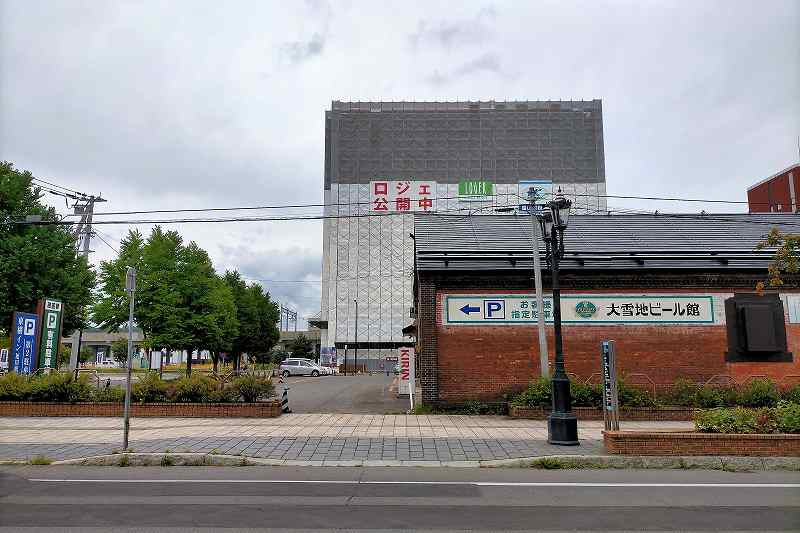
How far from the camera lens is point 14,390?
55.1 feet

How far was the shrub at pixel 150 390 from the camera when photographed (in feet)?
55.0

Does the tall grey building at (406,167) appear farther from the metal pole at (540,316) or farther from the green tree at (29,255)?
the metal pole at (540,316)

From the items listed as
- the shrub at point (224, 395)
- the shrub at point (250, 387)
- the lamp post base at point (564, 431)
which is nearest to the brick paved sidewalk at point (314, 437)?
the lamp post base at point (564, 431)

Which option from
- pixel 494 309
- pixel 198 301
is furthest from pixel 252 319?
pixel 494 309

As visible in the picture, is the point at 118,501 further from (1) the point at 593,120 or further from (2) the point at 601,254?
(1) the point at 593,120

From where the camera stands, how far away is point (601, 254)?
1869cm

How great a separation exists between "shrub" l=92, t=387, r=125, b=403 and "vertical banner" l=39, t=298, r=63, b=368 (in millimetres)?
4910

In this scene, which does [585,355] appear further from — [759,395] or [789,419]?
[789,419]

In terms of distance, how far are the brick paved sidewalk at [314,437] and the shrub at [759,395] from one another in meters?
2.90

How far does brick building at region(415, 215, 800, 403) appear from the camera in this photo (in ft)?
58.3

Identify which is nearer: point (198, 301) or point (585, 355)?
point (585, 355)

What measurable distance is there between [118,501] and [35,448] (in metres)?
5.34

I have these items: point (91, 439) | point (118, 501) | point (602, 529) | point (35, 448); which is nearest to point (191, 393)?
point (91, 439)

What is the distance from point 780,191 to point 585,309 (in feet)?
131
